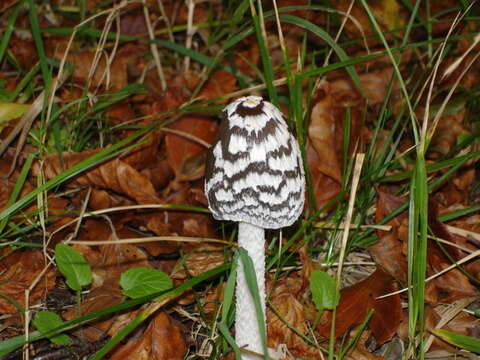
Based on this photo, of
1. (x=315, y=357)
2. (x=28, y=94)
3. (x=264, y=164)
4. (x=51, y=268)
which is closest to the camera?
(x=264, y=164)

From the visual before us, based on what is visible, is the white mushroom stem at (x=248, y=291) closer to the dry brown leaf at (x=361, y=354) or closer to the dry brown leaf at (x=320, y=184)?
the dry brown leaf at (x=361, y=354)

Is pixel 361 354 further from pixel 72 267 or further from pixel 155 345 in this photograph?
pixel 72 267

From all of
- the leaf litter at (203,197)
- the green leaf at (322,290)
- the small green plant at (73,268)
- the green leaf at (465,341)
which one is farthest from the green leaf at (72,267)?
the green leaf at (465,341)

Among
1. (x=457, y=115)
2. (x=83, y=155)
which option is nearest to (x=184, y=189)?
(x=83, y=155)

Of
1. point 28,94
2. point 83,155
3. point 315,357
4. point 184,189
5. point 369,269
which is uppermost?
point 28,94

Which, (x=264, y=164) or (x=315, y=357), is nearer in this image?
(x=264, y=164)

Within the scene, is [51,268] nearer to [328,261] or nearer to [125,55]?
[328,261]

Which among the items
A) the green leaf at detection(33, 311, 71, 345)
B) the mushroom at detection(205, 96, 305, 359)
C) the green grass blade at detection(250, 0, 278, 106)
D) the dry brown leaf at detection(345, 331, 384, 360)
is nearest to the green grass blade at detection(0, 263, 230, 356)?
the green leaf at detection(33, 311, 71, 345)

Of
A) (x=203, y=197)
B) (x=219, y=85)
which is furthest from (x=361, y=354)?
(x=219, y=85)
